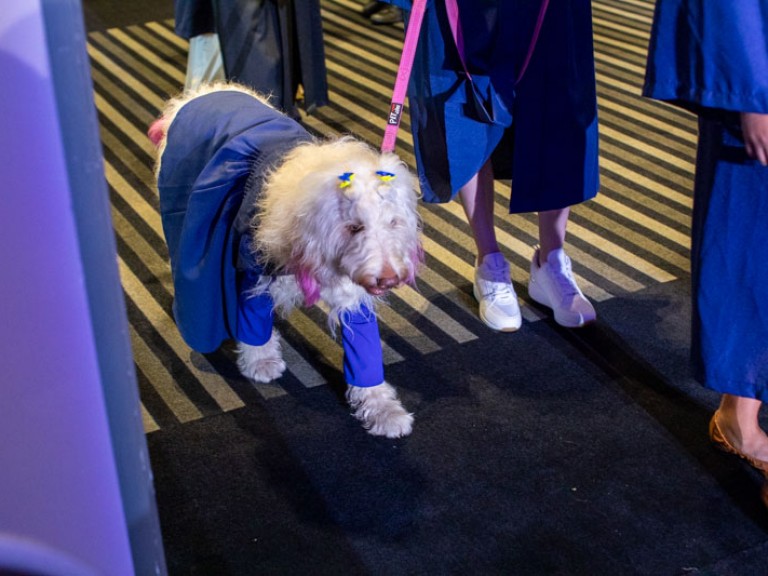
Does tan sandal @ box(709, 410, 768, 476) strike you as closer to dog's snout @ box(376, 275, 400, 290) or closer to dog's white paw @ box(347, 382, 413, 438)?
dog's white paw @ box(347, 382, 413, 438)

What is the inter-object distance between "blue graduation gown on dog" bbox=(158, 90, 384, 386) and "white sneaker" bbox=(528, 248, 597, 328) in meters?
0.60

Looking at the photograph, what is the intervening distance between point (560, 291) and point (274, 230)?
0.93m

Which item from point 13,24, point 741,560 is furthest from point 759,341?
point 13,24

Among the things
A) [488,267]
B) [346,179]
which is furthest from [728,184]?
[488,267]

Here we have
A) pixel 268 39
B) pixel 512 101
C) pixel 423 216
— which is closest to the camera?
pixel 512 101

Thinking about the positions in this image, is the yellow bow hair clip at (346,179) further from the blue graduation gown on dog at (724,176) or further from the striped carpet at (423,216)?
the striped carpet at (423,216)

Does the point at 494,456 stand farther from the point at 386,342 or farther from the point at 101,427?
the point at 101,427

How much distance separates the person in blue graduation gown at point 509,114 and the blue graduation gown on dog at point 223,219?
0.37 meters

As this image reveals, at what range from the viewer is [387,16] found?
497 cm

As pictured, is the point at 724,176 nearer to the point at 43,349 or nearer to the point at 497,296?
the point at 497,296

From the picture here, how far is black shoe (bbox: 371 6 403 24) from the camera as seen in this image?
16.3 feet

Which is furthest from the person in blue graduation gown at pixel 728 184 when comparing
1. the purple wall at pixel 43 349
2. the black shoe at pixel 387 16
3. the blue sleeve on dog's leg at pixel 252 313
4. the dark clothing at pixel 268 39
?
the black shoe at pixel 387 16

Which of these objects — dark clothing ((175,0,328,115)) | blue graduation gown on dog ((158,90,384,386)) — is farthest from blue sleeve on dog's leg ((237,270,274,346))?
dark clothing ((175,0,328,115))

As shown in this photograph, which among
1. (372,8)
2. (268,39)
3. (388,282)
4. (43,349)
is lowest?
(372,8)
